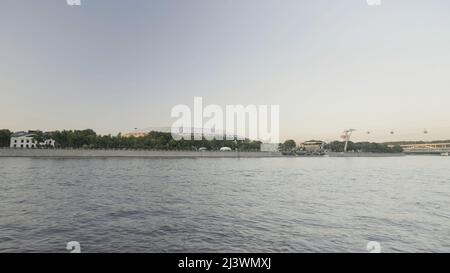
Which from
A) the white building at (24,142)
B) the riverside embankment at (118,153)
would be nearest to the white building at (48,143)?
the white building at (24,142)

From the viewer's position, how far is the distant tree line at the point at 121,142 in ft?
181

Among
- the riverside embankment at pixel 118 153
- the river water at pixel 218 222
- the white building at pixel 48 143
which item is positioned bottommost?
the river water at pixel 218 222

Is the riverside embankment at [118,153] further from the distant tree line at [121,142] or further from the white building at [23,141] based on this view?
the white building at [23,141]

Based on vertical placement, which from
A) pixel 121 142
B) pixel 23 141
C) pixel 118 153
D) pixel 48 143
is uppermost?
pixel 23 141

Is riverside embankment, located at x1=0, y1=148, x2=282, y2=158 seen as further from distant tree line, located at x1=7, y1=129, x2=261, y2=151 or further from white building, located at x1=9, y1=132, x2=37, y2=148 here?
white building, located at x1=9, y1=132, x2=37, y2=148

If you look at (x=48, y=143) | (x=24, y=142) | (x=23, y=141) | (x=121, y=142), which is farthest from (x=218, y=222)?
(x=23, y=141)

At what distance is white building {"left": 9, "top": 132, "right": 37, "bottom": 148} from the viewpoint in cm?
5729

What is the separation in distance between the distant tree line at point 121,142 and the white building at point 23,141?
2096mm

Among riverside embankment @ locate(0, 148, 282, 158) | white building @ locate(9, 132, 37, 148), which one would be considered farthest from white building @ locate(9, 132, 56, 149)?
riverside embankment @ locate(0, 148, 282, 158)

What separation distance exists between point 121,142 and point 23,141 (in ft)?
56.9

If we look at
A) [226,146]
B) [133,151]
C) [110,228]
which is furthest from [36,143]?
[110,228]

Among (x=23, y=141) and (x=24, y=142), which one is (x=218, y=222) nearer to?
(x=24, y=142)

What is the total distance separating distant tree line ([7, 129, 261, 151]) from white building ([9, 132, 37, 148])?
210 cm

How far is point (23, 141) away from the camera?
5775 centimetres
